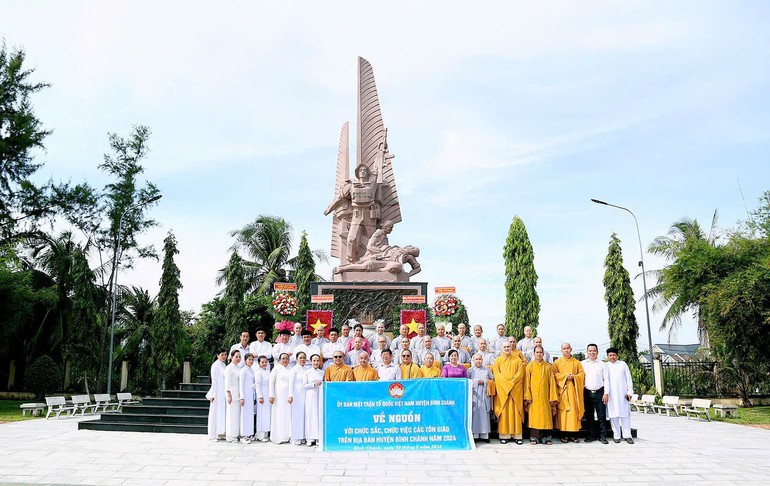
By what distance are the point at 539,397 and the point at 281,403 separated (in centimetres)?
392

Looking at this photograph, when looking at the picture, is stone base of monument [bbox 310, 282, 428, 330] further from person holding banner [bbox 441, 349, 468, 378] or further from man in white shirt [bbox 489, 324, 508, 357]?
person holding banner [bbox 441, 349, 468, 378]

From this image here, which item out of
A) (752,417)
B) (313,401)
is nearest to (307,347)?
(313,401)

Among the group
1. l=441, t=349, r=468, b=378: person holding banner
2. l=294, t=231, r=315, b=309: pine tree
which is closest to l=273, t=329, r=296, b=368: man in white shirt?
l=441, t=349, r=468, b=378: person holding banner

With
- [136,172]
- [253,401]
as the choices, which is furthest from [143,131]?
[253,401]

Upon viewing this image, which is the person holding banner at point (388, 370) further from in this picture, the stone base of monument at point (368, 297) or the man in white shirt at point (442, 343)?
the stone base of monument at point (368, 297)

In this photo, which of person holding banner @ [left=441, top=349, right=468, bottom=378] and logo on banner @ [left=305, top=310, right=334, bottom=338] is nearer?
person holding banner @ [left=441, top=349, right=468, bottom=378]

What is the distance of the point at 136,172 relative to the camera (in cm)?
2088

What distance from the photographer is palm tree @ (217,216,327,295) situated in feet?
99.7

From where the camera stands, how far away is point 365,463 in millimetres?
7359

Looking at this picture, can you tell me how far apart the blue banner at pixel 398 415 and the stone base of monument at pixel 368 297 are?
7172 millimetres

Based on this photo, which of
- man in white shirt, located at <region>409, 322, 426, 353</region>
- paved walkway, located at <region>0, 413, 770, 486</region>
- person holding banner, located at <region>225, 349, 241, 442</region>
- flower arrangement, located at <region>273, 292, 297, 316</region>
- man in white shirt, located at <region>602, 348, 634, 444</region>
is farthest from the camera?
flower arrangement, located at <region>273, 292, 297, 316</region>

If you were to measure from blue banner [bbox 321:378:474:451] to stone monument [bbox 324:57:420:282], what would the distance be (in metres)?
7.88

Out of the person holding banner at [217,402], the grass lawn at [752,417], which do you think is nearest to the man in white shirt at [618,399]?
the person holding banner at [217,402]

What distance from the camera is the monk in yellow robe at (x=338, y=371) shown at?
880 cm
